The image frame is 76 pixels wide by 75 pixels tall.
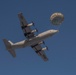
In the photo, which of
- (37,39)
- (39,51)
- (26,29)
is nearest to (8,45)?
(26,29)

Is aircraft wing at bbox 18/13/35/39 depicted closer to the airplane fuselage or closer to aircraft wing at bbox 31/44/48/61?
the airplane fuselage

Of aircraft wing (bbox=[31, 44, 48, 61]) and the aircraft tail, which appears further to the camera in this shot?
aircraft wing (bbox=[31, 44, 48, 61])

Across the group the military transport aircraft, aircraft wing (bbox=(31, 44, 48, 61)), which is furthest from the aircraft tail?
aircraft wing (bbox=(31, 44, 48, 61))

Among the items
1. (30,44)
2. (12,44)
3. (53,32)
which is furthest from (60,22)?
(12,44)

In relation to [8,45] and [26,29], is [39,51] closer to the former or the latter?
[8,45]

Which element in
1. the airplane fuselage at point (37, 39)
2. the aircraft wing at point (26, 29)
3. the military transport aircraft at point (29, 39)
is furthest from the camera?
the aircraft wing at point (26, 29)

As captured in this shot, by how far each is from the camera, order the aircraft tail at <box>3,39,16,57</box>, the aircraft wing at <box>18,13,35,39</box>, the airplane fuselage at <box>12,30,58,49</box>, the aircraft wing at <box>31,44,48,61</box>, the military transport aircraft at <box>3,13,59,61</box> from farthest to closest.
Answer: the aircraft wing at <box>31,44,48,61</box> → the aircraft tail at <box>3,39,16,57</box> → the aircraft wing at <box>18,13,35,39</box> → the military transport aircraft at <box>3,13,59,61</box> → the airplane fuselage at <box>12,30,58,49</box>

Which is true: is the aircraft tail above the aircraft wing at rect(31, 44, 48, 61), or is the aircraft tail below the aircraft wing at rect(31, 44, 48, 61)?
above

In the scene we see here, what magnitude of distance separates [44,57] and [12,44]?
15.6 metres

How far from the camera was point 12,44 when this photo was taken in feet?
404

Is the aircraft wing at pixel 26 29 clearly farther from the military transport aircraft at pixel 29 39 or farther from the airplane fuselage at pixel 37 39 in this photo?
the airplane fuselage at pixel 37 39

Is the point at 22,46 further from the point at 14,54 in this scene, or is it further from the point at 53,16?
the point at 53,16

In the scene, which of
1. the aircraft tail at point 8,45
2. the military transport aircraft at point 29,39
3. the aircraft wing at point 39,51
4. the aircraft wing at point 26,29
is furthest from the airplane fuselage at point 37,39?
the aircraft wing at point 39,51

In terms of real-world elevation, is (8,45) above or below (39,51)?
above
